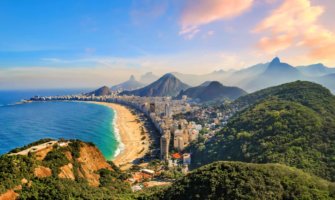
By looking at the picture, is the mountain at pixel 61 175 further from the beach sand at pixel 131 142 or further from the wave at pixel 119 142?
the wave at pixel 119 142

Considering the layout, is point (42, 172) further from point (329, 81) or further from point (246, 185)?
point (329, 81)

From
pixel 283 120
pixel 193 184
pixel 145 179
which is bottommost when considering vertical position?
pixel 145 179

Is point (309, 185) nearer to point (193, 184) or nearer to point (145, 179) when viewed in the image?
point (193, 184)

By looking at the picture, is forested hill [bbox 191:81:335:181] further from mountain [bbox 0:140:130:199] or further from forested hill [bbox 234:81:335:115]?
mountain [bbox 0:140:130:199]

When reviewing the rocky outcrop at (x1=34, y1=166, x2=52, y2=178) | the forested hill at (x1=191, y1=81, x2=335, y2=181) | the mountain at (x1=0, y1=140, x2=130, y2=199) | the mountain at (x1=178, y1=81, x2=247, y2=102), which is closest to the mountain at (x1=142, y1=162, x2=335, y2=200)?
the mountain at (x1=0, y1=140, x2=130, y2=199)

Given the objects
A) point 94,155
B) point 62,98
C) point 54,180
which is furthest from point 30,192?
point 62,98

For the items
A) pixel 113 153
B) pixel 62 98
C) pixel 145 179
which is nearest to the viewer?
pixel 145 179
